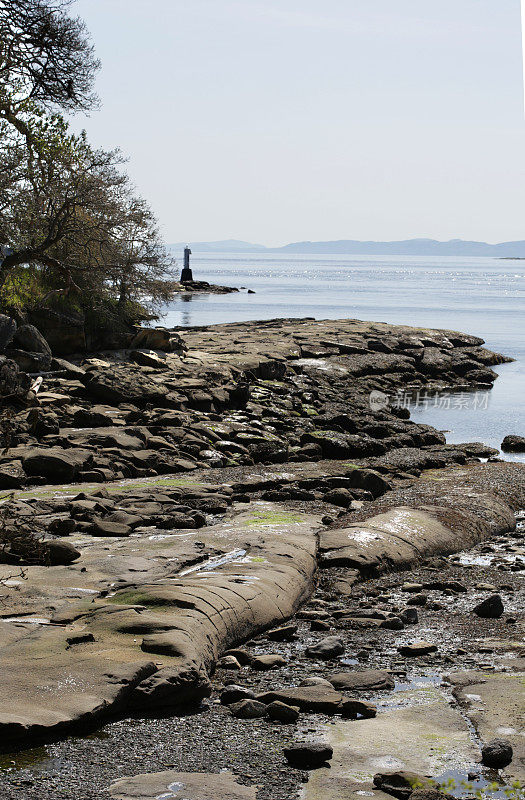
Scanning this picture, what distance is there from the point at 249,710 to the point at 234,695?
15.1 inches

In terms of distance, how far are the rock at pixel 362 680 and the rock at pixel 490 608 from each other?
2788mm

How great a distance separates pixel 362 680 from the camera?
7629 millimetres

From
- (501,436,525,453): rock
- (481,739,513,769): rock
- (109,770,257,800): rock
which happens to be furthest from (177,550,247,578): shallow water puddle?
(501,436,525,453): rock

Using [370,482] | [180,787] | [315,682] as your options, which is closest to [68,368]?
[370,482]

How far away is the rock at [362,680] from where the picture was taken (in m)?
7.51

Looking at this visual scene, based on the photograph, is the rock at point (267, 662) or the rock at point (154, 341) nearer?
the rock at point (267, 662)

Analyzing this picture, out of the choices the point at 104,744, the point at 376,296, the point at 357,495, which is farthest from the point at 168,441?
the point at 376,296

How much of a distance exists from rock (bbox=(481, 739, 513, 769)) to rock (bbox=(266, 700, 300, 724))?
4.77ft

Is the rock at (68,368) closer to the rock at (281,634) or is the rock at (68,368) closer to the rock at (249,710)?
the rock at (281,634)

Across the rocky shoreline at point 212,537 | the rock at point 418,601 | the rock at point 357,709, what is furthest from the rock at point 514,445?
the rock at point 357,709

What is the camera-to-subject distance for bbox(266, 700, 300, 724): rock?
6.66 meters

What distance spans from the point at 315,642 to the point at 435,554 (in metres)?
4.78

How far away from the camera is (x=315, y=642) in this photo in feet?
29.6

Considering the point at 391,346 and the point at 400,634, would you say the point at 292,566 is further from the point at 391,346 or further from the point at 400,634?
the point at 391,346
